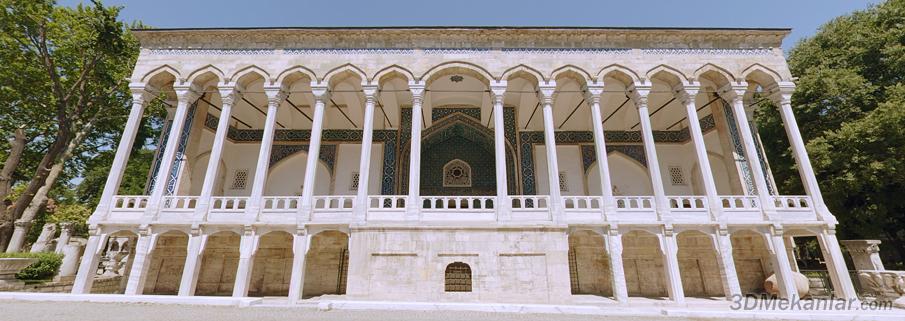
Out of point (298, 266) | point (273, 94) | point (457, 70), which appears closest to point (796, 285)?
point (457, 70)

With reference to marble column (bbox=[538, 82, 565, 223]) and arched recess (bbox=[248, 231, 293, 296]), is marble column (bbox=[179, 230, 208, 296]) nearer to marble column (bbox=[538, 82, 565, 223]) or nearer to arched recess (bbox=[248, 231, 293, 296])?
arched recess (bbox=[248, 231, 293, 296])

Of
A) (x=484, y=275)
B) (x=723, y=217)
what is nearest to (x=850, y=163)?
(x=723, y=217)

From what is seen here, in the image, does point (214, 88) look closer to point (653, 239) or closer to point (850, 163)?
point (653, 239)

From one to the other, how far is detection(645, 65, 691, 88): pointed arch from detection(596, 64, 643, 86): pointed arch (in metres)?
0.40

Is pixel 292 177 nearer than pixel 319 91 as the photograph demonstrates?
No

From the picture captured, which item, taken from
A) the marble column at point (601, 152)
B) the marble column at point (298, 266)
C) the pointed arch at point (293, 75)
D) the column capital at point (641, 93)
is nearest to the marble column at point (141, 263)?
the marble column at point (298, 266)

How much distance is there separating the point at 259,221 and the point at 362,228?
2783mm

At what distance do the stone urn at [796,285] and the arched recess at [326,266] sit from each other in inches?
446

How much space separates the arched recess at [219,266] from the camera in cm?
1039

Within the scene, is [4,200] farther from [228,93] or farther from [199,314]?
[199,314]

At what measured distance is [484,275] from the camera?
28.7ft

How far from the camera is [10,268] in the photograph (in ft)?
30.5

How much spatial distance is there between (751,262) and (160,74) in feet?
59.9

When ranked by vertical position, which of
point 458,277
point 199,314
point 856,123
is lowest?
point 199,314
